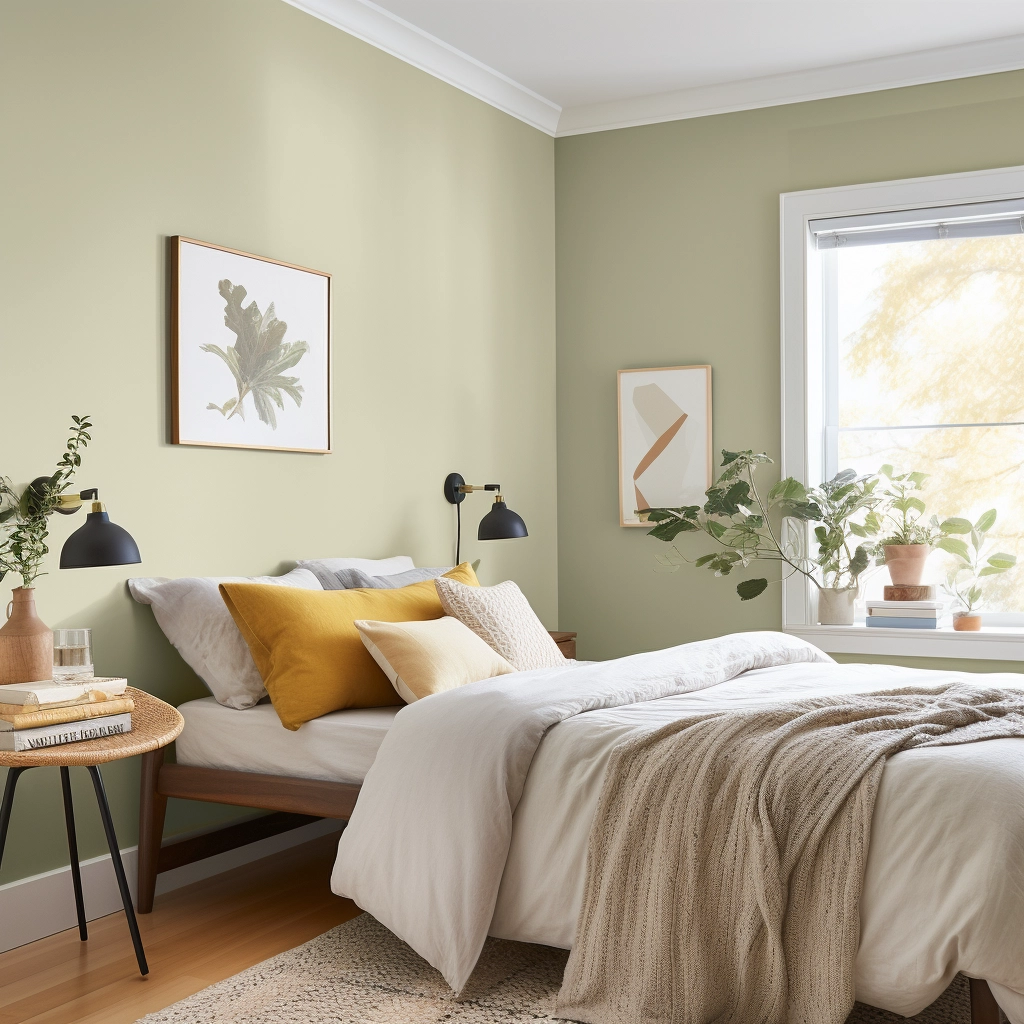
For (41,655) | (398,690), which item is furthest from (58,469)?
(398,690)

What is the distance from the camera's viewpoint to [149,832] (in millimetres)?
3104

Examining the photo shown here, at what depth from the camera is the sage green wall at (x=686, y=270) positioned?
4.63 m

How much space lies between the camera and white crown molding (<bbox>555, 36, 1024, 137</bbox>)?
4.45m

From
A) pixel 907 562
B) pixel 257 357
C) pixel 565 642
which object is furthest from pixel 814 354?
pixel 257 357

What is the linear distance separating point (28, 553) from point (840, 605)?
316 centimetres

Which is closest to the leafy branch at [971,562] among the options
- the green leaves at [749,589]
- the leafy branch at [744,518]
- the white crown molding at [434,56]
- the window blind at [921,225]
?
the leafy branch at [744,518]

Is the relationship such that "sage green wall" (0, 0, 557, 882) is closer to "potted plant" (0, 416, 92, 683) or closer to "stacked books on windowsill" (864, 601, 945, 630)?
"potted plant" (0, 416, 92, 683)

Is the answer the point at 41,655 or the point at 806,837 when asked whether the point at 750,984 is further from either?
the point at 41,655

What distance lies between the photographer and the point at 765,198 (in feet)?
16.0

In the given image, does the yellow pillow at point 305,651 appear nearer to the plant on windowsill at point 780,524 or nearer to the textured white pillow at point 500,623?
the textured white pillow at point 500,623

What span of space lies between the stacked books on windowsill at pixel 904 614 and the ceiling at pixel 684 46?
2.12m

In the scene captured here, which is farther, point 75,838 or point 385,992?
point 75,838

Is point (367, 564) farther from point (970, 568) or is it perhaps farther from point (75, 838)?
point (970, 568)

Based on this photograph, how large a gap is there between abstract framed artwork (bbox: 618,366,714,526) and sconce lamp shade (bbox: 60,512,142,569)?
2.79 meters
